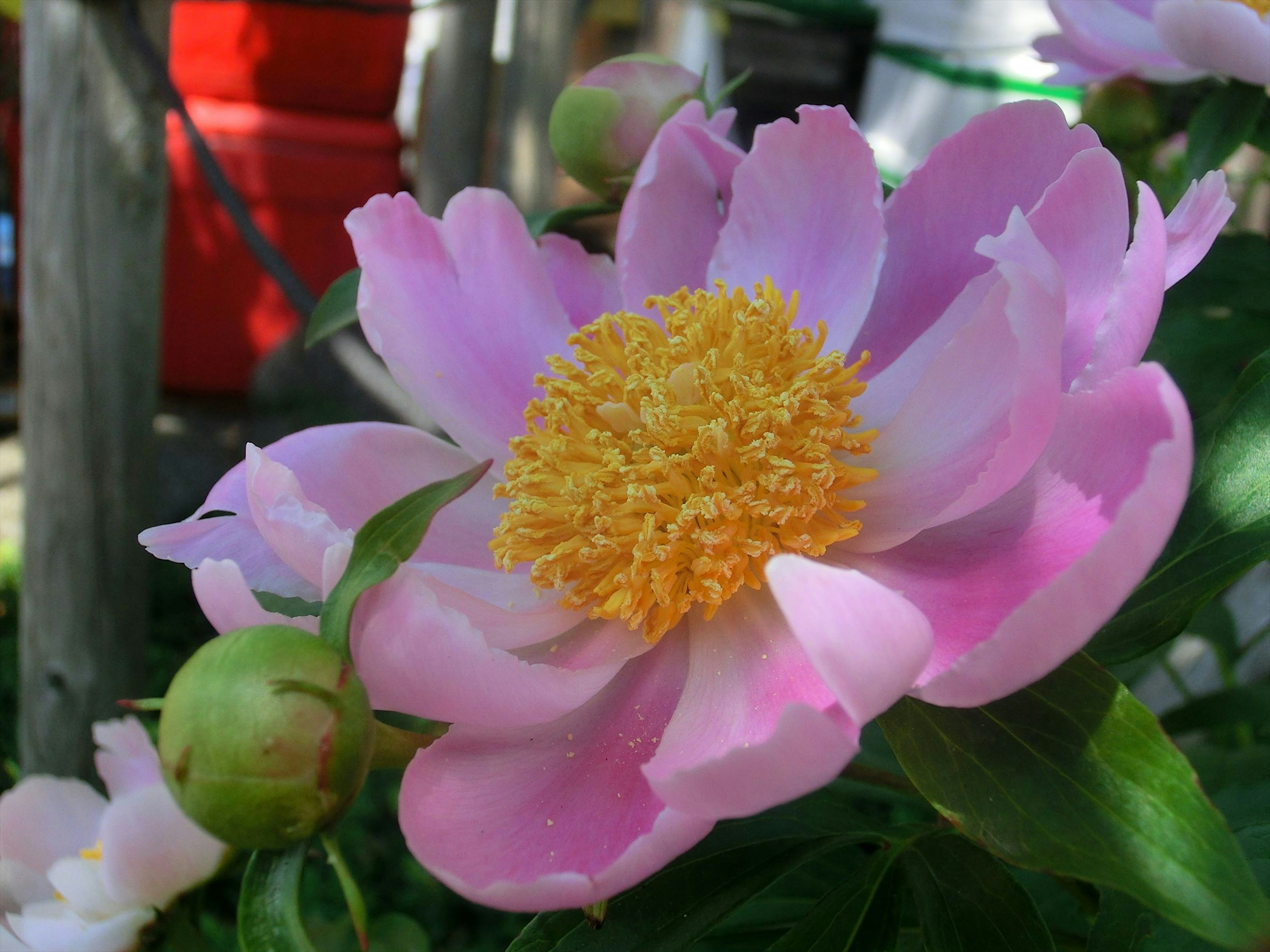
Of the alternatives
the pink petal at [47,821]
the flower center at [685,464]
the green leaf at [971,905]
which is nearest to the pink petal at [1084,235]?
the flower center at [685,464]

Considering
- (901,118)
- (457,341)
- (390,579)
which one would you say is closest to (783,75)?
(901,118)

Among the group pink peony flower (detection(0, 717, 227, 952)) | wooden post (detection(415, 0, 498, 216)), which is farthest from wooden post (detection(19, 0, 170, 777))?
pink peony flower (detection(0, 717, 227, 952))

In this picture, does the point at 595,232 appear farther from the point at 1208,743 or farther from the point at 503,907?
the point at 1208,743

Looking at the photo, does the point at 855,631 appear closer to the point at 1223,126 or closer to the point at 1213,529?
the point at 1213,529

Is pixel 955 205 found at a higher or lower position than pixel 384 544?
higher

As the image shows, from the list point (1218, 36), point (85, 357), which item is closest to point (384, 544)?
point (1218, 36)

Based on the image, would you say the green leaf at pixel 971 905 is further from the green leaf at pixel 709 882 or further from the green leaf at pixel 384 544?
the green leaf at pixel 384 544
